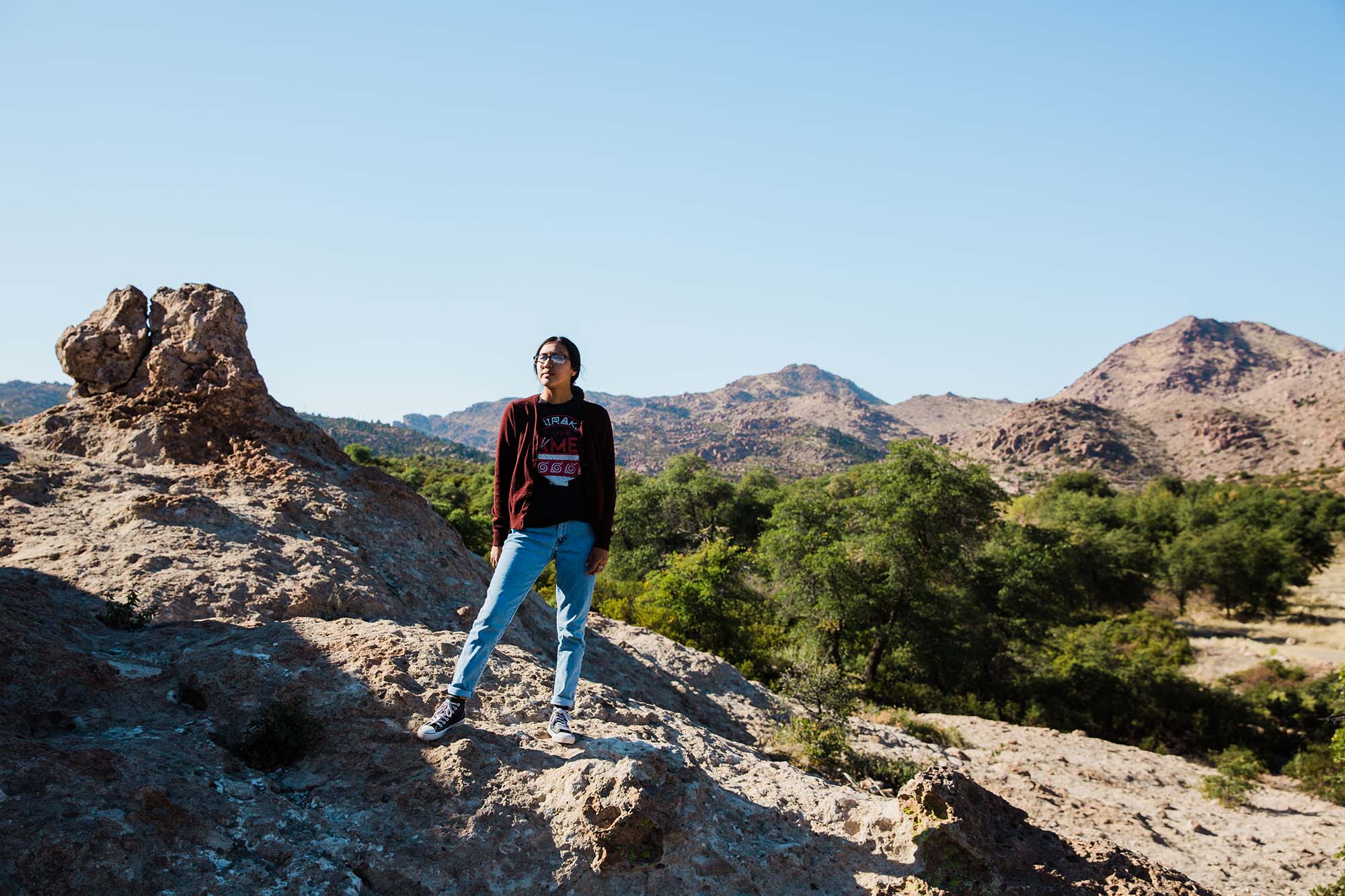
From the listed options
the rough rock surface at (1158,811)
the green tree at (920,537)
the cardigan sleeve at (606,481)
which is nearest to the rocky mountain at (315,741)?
the rough rock surface at (1158,811)

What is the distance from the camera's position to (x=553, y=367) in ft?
13.0

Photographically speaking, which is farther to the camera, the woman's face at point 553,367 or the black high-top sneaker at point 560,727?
the woman's face at point 553,367

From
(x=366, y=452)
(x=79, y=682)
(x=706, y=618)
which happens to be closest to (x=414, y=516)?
(x=79, y=682)

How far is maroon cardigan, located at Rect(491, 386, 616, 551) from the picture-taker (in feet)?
12.8

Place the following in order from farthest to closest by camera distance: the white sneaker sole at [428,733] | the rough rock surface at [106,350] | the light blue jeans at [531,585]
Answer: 1. the rough rock surface at [106,350]
2. the light blue jeans at [531,585]
3. the white sneaker sole at [428,733]

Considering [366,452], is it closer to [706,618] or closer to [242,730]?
[706,618]

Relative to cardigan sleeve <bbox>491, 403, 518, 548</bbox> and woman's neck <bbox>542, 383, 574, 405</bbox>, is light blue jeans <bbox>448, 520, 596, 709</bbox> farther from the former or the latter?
woman's neck <bbox>542, 383, 574, 405</bbox>

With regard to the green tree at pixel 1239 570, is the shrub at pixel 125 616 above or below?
above

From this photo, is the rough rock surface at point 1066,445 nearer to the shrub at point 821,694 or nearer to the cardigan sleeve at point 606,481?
the shrub at point 821,694

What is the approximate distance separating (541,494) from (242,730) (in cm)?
199

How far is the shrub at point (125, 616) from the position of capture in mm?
4582

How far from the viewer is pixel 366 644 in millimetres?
4480

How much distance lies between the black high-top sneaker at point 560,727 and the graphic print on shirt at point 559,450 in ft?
4.38

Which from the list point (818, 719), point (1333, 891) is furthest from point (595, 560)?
point (1333, 891)
